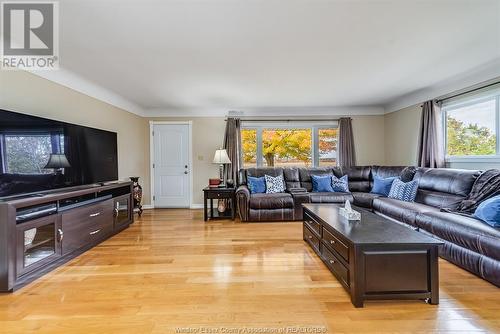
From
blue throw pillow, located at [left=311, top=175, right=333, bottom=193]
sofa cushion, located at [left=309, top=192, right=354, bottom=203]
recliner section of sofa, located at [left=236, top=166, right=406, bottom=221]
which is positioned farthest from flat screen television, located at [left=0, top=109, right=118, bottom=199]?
blue throw pillow, located at [left=311, top=175, right=333, bottom=193]

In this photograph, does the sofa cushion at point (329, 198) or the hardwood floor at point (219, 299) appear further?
the sofa cushion at point (329, 198)

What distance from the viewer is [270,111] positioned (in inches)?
219

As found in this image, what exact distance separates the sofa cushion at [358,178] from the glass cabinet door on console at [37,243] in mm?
4842

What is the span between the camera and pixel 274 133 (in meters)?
5.62

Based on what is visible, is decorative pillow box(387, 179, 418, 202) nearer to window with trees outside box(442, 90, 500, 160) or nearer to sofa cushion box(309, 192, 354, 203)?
sofa cushion box(309, 192, 354, 203)

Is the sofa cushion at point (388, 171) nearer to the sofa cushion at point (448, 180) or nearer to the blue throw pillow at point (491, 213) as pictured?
the sofa cushion at point (448, 180)

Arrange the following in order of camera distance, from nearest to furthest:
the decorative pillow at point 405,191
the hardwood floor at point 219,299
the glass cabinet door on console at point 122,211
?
the hardwood floor at point 219,299, the glass cabinet door on console at point 122,211, the decorative pillow at point 405,191

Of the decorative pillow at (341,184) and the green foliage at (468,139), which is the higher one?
the green foliage at (468,139)

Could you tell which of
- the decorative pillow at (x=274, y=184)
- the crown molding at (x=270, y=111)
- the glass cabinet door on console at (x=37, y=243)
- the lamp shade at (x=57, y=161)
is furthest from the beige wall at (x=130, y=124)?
the decorative pillow at (x=274, y=184)

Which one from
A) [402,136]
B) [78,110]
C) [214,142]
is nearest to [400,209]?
[402,136]

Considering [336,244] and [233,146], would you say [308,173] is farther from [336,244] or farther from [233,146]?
[336,244]

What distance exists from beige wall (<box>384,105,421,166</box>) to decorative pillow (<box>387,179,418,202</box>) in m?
1.04

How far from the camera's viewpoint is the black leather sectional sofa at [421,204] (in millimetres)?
2166

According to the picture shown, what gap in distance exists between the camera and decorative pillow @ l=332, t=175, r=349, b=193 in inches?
189
